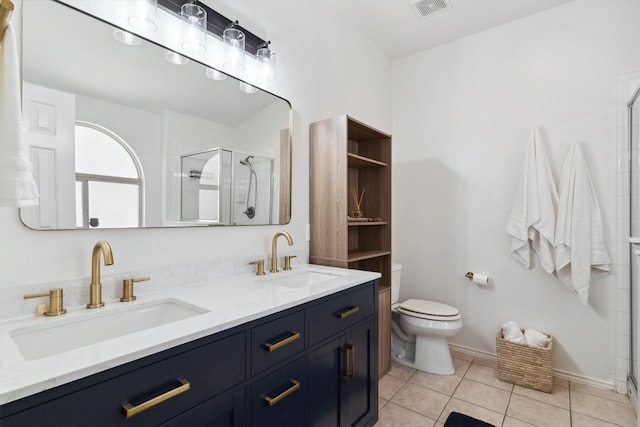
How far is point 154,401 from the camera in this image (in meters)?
0.79

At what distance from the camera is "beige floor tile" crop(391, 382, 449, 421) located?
1.96m

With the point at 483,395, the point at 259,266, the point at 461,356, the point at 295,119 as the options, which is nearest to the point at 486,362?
the point at 461,356

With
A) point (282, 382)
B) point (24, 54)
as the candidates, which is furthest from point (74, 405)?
point (24, 54)

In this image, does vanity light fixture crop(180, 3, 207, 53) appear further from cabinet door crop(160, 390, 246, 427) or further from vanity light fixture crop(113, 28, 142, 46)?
cabinet door crop(160, 390, 246, 427)

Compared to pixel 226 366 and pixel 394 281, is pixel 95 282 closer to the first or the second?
pixel 226 366

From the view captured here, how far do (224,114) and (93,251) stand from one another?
891mm

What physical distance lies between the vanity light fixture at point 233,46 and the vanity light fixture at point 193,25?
149 millimetres

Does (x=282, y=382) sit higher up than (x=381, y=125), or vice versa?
(x=381, y=125)

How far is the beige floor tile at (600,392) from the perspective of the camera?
2.08m

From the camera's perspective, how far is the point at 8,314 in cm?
100

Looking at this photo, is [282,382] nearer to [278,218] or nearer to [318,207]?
[278,218]

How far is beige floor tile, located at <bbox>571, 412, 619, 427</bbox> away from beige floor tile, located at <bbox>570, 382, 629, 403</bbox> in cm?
34

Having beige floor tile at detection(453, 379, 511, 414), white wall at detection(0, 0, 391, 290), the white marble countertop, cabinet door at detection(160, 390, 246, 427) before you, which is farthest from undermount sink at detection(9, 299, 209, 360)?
beige floor tile at detection(453, 379, 511, 414)

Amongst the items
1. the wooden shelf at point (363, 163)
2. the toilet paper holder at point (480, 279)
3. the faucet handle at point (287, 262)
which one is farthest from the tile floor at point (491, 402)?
the wooden shelf at point (363, 163)
